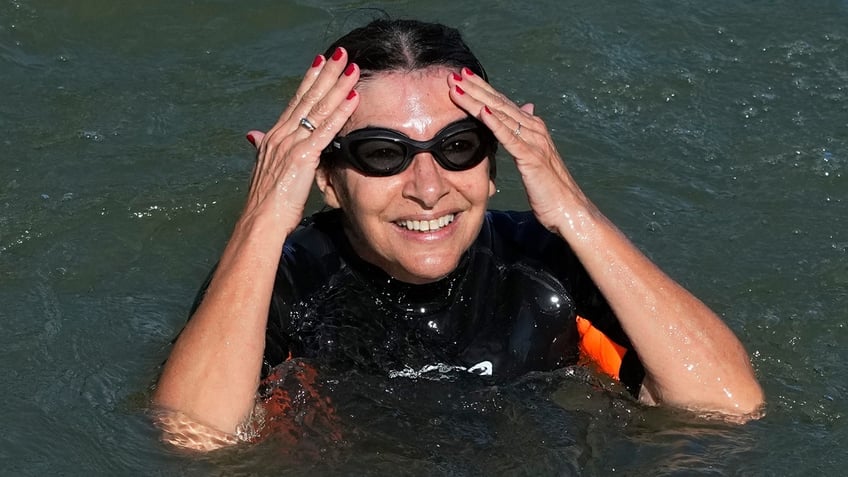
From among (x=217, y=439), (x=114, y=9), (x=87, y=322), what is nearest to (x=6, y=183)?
(x=87, y=322)

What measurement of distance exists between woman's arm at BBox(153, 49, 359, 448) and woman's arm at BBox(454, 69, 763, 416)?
0.55 meters

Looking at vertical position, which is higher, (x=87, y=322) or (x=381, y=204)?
(x=381, y=204)

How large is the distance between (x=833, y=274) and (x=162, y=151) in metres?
Result: 3.73

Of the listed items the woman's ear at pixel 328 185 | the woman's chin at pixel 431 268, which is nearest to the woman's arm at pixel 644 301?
the woman's chin at pixel 431 268

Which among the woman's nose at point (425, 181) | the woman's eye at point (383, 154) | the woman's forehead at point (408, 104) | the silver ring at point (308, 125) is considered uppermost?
the woman's forehead at point (408, 104)

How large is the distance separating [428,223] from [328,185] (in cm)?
52

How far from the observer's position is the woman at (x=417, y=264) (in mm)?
4930

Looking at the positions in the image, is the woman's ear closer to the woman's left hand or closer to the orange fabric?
the woman's left hand

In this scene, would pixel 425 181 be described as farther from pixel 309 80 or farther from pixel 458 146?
pixel 309 80

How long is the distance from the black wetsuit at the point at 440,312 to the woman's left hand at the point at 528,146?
44 cm

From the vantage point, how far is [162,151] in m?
7.74

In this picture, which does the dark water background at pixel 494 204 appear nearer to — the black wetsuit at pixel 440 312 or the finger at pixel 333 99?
the black wetsuit at pixel 440 312

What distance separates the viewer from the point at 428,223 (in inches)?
195

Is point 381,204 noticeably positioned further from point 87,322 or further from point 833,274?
point 833,274
